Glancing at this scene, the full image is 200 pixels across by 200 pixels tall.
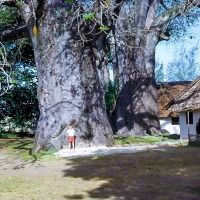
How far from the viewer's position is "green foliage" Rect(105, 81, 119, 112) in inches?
1068

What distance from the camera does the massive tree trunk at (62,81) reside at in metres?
16.8

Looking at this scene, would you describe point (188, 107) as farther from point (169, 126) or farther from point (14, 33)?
point (169, 126)

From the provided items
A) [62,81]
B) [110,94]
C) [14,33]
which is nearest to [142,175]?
[62,81]

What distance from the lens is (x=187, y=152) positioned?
14.6 metres

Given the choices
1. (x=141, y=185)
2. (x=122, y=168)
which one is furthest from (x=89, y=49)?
(x=141, y=185)

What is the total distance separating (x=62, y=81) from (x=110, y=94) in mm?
10764

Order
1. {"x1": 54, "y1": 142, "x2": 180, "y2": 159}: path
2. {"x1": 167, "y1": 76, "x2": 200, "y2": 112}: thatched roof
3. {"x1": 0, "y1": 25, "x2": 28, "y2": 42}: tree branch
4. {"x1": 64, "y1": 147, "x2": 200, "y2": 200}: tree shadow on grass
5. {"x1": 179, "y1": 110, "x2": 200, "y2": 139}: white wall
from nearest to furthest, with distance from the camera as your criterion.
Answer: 1. {"x1": 64, "y1": 147, "x2": 200, "y2": 200}: tree shadow on grass
2. {"x1": 54, "y1": 142, "x2": 180, "y2": 159}: path
3. {"x1": 0, "y1": 25, "x2": 28, "y2": 42}: tree branch
4. {"x1": 167, "y1": 76, "x2": 200, "y2": 112}: thatched roof
5. {"x1": 179, "y1": 110, "x2": 200, "y2": 139}: white wall

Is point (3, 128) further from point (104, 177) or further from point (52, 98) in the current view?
point (104, 177)

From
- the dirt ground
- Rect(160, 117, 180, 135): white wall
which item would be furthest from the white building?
Rect(160, 117, 180, 135): white wall

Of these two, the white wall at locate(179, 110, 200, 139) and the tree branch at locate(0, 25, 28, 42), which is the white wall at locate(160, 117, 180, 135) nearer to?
the white wall at locate(179, 110, 200, 139)

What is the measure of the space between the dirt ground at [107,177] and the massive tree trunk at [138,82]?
427 inches

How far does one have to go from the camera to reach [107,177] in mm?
9883

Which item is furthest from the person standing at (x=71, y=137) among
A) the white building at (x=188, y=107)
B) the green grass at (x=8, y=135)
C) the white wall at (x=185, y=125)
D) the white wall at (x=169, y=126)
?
the white wall at (x=169, y=126)

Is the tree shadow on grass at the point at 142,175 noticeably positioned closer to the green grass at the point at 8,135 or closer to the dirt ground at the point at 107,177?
the dirt ground at the point at 107,177
